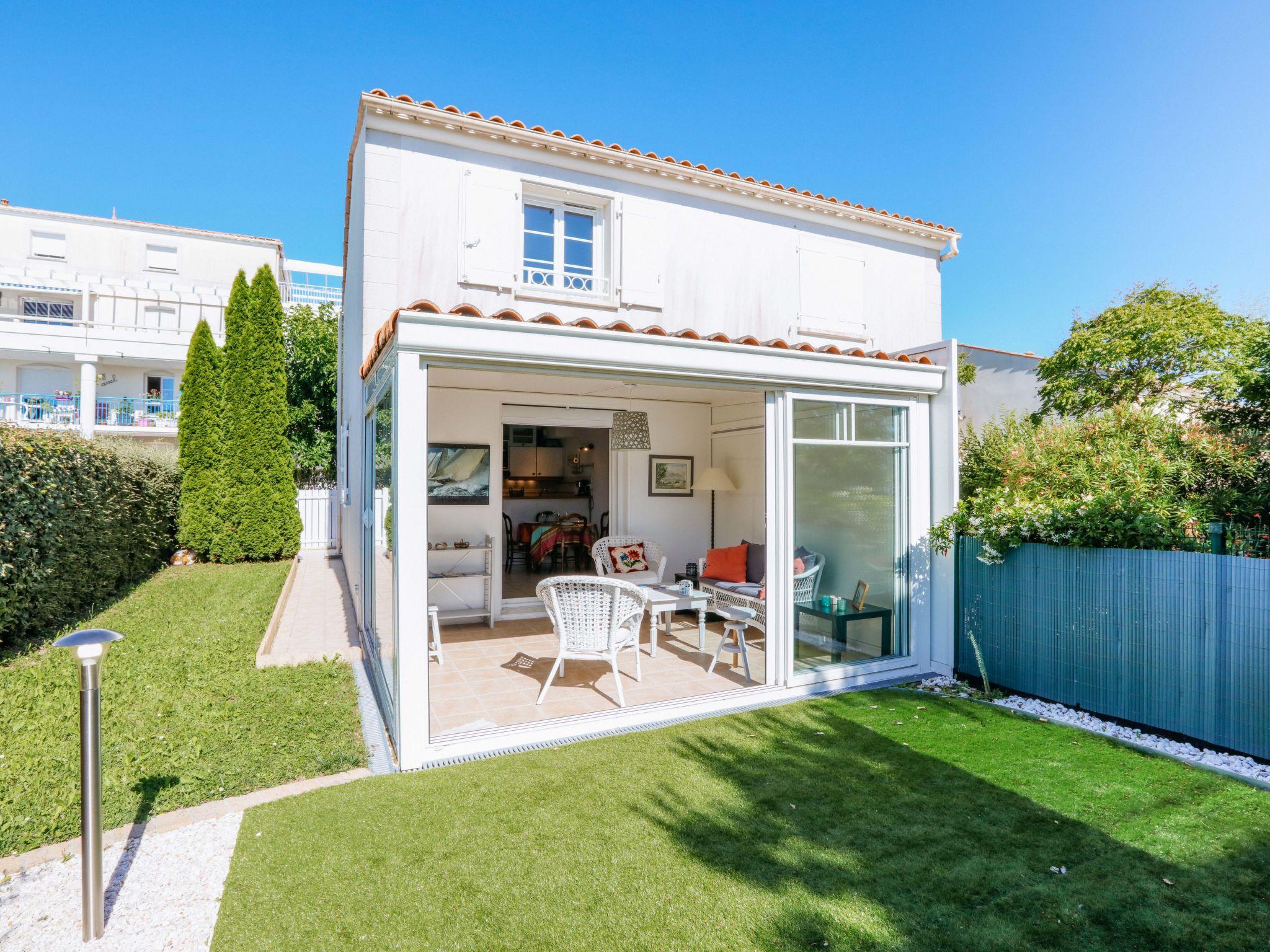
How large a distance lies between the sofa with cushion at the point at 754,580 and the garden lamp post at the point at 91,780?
470cm

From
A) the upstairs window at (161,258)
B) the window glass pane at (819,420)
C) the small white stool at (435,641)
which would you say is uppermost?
the upstairs window at (161,258)

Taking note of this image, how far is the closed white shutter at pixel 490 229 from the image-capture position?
752cm

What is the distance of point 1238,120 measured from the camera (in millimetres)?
8047

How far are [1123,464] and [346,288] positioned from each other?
1085cm

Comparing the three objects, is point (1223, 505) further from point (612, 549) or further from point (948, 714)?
point (612, 549)

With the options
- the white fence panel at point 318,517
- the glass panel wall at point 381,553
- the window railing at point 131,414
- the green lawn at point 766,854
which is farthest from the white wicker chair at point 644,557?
the window railing at point 131,414

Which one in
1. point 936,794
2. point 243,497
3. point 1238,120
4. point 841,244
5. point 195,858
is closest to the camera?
point 195,858

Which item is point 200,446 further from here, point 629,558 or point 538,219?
point 629,558

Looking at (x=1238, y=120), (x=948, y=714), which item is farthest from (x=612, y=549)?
(x=1238, y=120)

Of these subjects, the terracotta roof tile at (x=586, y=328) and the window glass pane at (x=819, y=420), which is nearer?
the terracotta roof tile at (x=586, y=328)

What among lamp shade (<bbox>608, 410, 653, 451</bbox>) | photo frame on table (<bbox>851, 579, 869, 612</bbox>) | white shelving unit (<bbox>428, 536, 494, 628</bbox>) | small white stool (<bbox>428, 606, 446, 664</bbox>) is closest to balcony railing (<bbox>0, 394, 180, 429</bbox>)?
white shelving unit (<bbox>428, 536, 494, 628</bbox>)

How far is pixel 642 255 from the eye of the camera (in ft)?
27.7

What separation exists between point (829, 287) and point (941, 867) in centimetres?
833

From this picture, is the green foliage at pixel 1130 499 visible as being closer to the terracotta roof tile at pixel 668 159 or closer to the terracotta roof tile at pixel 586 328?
the terracotta roof tile at pixel 586 328
